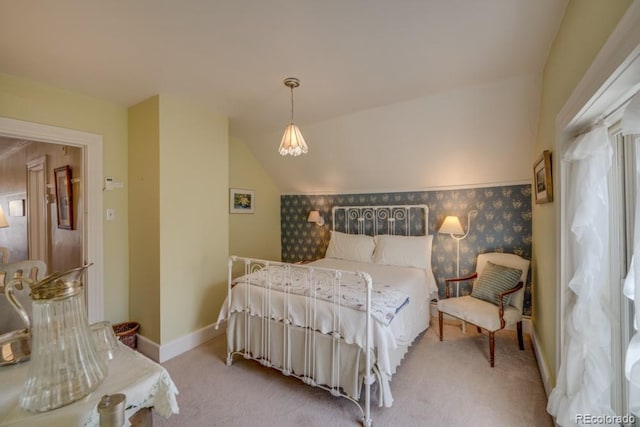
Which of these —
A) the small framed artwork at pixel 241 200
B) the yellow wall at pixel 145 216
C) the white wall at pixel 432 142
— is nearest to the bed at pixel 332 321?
the yellow wall at pixel 145 216

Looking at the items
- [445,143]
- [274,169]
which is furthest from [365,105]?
[274,169]

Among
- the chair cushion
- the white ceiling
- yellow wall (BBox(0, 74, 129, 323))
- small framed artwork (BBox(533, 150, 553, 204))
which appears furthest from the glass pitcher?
the chair cushion

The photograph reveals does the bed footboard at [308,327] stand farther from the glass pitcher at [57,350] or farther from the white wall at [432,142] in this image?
the white wall at [432,142]

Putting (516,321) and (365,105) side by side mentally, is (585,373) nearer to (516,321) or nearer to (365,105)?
(516,321)

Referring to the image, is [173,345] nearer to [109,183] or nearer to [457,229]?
[109,183]

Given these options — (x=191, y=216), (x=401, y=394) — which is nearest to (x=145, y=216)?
(x=191, y=216)

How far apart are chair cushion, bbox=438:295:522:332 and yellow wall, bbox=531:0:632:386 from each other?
23 cm

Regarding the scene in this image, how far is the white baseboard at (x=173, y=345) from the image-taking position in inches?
106

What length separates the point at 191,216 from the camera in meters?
2.94

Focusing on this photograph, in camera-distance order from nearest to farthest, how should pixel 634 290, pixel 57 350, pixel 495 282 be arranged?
pixel 57 350 → pixel 634 290 → pixel 495 282

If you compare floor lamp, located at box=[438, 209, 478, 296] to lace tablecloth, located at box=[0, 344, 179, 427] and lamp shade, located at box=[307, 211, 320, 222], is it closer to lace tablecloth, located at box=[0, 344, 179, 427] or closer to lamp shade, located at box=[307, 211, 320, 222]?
lamp shade, located at box=[307, 211, 320, 222]

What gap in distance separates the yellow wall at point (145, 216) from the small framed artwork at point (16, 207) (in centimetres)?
275

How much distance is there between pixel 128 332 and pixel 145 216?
1.15 meters

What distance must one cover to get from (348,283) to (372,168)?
186 cm
